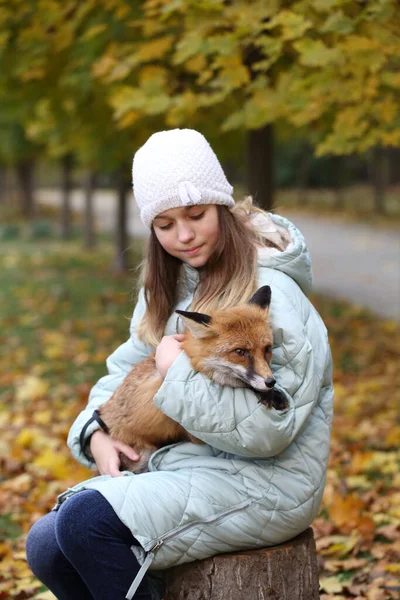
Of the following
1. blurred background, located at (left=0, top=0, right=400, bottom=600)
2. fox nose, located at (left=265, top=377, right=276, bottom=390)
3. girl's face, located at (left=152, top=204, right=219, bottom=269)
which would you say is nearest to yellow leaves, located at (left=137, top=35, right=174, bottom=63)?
blurred background, located at (left=0, top=0, right=400, bottom=600)

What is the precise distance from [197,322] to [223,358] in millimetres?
155

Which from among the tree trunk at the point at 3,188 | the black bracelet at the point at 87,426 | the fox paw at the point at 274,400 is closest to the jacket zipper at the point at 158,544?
the fox paw at the point at 274,400

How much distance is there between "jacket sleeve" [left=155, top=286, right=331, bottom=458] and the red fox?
4 cm

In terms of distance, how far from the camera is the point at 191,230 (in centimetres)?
318

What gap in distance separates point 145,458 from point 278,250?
0.98m

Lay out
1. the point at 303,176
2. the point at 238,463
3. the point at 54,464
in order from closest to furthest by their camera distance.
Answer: the point at 238,463 < the point at 54,464 < the point at 303,176

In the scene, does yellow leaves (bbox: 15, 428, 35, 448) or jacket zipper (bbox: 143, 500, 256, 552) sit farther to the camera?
yellow leaves (bbox: 15, 428, 35, 448)

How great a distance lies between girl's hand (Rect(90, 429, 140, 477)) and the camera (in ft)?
10.5

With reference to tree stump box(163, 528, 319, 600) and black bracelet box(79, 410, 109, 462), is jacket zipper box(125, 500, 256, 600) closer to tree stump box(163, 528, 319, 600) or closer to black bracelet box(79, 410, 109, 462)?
tree stump box(163, 528, 319, 600)

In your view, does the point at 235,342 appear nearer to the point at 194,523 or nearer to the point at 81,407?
the point at 194,523

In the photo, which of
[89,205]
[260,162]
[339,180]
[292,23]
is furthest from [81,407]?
[339,180]

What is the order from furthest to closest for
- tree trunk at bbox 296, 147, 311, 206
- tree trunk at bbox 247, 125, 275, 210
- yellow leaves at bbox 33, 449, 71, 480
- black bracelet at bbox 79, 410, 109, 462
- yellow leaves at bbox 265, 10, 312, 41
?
tree trunk at bbox 296, 147, 311, 206 < tree trunk at bbox 247, 125, 275, 210 < yellow leaves at bbox 33, 449, 71, 480 < yellow leaves at bbox 265, 10, 312, 41 < black bracelet at bbox 79, 410, 109, 462

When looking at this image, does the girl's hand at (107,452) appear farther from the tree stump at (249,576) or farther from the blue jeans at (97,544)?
the tree stump at (249,576)

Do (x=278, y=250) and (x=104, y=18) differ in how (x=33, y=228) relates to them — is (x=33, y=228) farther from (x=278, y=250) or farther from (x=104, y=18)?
(x=278, y=250)
